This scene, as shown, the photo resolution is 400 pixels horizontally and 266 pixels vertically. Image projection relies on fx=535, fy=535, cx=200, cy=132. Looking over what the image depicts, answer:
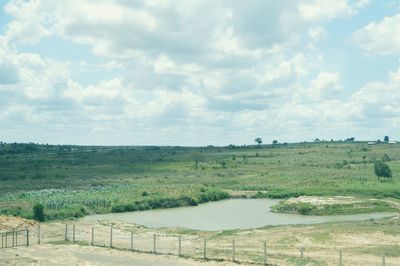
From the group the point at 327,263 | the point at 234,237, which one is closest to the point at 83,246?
the point at 234,237

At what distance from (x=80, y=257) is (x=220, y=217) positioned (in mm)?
28271

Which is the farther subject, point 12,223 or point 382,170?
point 382,170

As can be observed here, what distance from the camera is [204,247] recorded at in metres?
36.0

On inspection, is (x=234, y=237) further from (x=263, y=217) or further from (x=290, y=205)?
(x=290, y=205)

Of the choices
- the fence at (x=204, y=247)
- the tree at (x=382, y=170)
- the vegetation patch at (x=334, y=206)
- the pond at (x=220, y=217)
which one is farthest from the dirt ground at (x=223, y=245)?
the tree at (x=382, y=170)

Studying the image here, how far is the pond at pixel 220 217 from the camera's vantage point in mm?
57719

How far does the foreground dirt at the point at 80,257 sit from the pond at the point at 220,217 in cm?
1730

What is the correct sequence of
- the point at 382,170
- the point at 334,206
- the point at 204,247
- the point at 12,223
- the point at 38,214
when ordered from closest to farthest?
the point at 204,247
the point at 12,223
the point at 38,214
the point at 334,206
the point at 382,170

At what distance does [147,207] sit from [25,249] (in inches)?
1298

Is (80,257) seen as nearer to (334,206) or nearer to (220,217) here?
(220,217)

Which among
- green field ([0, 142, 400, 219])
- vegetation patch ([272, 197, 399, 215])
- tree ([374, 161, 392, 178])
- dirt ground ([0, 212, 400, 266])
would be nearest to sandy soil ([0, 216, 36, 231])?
dirt ground ([0, 212, 400, 266])

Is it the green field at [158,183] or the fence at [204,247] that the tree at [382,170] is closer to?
the green field at [158,183]

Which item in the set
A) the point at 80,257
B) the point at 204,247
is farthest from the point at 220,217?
the point at 80,257

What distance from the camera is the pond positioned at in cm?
5772
